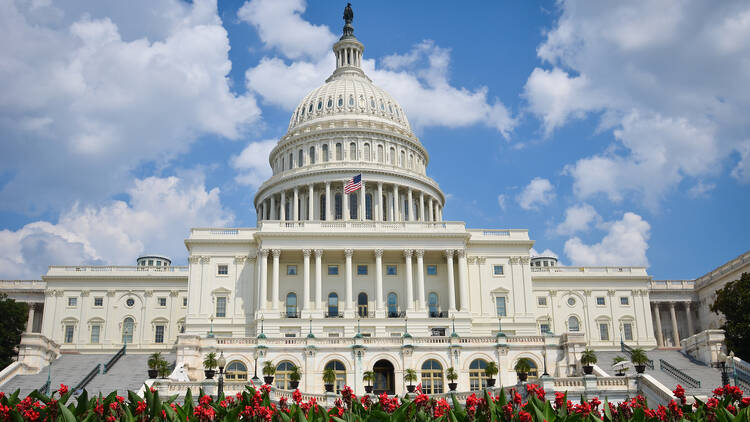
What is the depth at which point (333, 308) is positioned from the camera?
250ft

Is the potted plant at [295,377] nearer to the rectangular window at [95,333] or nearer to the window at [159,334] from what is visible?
the window at [159,334]

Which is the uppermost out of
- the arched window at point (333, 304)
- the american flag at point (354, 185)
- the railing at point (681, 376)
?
the american flag at point (354, 185)

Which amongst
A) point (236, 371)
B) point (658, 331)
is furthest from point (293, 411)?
point (658, 331)

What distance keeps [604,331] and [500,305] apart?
21159 mm

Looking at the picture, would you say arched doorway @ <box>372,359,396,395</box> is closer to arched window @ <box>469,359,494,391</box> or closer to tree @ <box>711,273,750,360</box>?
arched window @ <box>469,359,494,391</box>

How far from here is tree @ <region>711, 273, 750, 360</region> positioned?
56.2 metres

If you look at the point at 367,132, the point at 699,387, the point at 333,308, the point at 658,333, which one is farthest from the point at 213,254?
the point at 658,333

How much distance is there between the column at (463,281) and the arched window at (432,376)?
69.2 ft

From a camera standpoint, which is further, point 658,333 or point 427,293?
point 658,333

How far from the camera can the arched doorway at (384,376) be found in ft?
175

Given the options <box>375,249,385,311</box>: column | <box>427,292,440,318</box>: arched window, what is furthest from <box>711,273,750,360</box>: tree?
<box>375,249,385,311</box>: column

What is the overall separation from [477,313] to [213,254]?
96.1 ft

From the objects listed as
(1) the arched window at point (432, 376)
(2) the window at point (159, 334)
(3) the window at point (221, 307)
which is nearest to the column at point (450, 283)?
(1) the arched window at point (432, 376)

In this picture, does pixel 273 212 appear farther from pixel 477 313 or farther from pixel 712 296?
pixel 712 296
